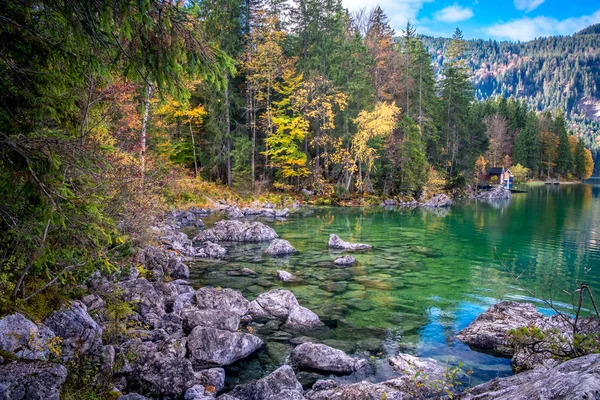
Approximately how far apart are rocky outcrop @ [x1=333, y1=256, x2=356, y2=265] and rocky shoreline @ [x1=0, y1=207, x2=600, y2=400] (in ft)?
15.8

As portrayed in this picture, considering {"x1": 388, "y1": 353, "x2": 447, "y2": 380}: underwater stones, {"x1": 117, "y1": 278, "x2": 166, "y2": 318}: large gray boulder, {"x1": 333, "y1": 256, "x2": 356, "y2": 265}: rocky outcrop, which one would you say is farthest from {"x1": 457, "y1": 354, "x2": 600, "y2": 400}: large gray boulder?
{"x1": 333, "y1": 256, "x2": 356, "y2": 265}: rocky outcrop

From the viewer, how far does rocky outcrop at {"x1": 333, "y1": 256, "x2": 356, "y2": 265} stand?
14812mm

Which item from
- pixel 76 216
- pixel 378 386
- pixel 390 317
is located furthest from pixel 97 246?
pixel 390 317

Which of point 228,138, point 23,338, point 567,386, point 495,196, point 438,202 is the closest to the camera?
point 567,386

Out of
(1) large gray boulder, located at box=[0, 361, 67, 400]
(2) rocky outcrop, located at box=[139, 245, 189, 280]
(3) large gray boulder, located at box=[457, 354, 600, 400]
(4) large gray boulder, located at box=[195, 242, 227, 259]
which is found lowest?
(4) large gray boulder, located at box=[195, 242, 227, 259]

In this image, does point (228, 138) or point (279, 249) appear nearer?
point (279, 249)

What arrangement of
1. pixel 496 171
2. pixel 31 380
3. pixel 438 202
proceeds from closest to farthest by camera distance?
pixel 31 380, pixel 438 202, pixel 496 171

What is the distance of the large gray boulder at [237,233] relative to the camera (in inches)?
756

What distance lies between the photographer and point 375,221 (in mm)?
27188

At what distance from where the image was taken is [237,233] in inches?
774

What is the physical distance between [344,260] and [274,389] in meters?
9.36

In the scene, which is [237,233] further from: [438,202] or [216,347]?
[438,202]

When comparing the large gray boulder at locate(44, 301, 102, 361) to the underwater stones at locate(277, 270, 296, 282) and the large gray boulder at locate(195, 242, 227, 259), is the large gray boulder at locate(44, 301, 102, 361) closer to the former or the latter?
the underwater stones at locate(277, 270, 296, 282)

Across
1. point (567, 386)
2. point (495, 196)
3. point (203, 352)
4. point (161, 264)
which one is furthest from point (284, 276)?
point (495, 196)
